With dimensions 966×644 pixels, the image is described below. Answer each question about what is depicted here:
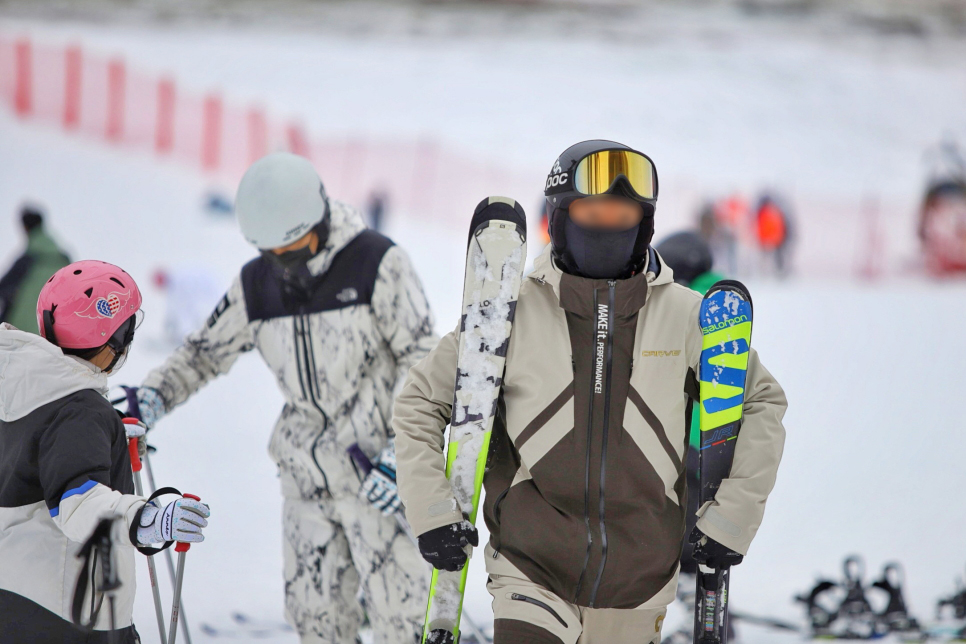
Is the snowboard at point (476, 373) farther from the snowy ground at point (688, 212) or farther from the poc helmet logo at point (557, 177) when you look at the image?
the snowy ground at point (688, 212)

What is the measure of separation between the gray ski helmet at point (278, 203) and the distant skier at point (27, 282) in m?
3.07

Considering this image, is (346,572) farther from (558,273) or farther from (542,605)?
(558,273)

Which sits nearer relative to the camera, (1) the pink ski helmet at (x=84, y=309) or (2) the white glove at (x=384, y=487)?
(1) the pink ski helmet at (x=84, y=309)

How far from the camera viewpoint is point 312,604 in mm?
2836

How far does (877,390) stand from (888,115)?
948 centimetres

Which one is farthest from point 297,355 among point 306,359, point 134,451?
point 134,451

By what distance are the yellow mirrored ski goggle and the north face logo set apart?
1.01 metres

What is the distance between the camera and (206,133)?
14.9m

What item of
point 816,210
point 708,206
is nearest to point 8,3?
point 708,206

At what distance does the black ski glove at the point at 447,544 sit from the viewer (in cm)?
196

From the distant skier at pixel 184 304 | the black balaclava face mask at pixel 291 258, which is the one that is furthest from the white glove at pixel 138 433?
the distant skier at pixel 184 304

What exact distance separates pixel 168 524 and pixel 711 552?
1169 mm

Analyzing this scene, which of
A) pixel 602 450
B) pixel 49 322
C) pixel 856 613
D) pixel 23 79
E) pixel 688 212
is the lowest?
pixel 856 613

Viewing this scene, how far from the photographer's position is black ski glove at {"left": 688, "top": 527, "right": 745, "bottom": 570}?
1929mm
